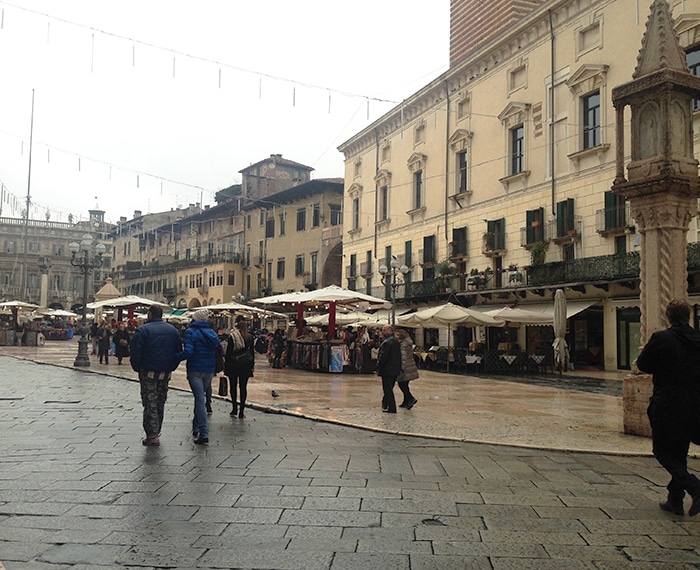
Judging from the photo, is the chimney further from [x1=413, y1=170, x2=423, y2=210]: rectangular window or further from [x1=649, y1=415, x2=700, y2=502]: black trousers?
[x1=649, y1=415, x2=700, y2=502]: black trousers

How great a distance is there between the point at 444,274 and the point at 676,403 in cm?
2719

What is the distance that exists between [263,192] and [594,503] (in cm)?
5546

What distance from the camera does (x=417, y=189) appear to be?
1444 inches

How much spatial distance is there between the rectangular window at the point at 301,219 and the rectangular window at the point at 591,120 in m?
28.9

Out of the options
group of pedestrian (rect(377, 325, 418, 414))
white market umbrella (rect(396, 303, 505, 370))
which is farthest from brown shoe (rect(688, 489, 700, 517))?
white market umbrella (rect(396, 303, 505, 370))

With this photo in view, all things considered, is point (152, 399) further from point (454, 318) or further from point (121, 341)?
point (121, 341)

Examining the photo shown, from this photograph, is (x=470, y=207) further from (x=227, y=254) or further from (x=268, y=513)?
(x=227, y=254)

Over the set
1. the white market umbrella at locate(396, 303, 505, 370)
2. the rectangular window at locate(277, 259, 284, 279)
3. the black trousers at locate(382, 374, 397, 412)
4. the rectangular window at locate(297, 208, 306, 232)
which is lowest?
the black trousers at locate(382, 374, 397, 412)

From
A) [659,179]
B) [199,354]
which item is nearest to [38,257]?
[199,354]

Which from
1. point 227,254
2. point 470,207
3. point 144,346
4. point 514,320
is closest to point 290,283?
point 227,254

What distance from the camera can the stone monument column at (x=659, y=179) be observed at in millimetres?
9086

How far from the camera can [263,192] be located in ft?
195

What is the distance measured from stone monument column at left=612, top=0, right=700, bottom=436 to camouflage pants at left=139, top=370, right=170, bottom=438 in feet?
19.2

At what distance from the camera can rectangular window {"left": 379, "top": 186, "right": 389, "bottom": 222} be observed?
39.6 m
